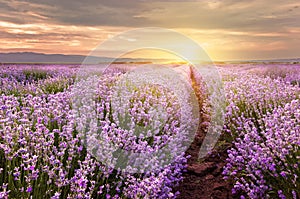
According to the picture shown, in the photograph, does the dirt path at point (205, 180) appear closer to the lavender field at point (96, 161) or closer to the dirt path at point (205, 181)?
the dirt path at point (205, 181)

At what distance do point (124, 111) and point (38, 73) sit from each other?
962 cm

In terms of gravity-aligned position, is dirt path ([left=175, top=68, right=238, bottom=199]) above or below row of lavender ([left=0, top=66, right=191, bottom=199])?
below

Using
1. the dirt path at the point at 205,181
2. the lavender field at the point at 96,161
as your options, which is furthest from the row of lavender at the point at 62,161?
the dirt path at the point at 205,181

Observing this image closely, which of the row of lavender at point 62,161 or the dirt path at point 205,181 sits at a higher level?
the row of lavender at point 62,161

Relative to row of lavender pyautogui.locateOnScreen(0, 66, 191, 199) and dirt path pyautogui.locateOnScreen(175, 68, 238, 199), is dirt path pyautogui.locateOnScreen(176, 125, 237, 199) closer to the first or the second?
dirt path pyautogui.locateOnScreen(175, 68, 238, 199)

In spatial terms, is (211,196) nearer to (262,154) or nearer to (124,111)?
(262,154)

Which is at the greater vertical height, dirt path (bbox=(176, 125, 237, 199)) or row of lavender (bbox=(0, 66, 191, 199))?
row of lavender (bbox=(0, 66, 191, 199))

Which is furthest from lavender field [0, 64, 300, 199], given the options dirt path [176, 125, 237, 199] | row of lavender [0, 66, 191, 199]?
dirt path [176, 125, 237, 199]

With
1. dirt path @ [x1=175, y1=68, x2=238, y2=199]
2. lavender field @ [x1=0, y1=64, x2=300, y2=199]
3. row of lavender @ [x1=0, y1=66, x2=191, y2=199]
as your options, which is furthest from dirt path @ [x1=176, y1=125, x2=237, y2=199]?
row of lavender @ [x1=0, y1=66, x2=191, y2=199]

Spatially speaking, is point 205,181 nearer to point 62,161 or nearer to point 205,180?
point 205,180

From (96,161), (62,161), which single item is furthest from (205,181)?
(62,161)

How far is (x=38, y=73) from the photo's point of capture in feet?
42.3

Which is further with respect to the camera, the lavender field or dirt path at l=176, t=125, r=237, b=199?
dirt path at l=176, t=125, r=237, b=199

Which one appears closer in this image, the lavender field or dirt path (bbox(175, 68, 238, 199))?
the lavender field
